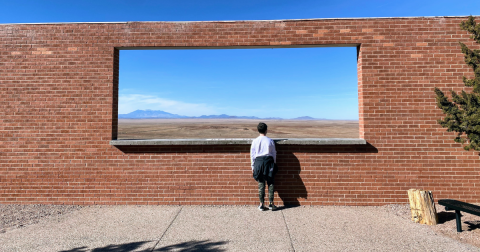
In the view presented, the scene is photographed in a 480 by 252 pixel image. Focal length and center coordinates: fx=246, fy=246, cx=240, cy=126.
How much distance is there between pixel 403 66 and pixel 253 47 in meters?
2.91

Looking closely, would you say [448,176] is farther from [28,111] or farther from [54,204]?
[28,111]

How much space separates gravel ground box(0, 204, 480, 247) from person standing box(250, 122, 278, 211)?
2134mm

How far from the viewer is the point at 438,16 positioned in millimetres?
4742

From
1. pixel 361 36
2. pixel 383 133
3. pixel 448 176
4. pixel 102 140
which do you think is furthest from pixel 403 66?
pixel 102 140

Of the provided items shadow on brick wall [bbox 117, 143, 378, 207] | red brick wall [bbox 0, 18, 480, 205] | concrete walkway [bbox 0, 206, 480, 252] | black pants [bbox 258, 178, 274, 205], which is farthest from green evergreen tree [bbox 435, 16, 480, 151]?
black pants [bbox 258, 178, 274, 205]

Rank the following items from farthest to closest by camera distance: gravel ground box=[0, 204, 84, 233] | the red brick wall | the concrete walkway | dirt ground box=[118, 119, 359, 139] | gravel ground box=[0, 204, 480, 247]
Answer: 1. dirt ground box=[118, 119, 359, 139]
2. the red brick wall
3. gravel ground box=[0, 204, 84, 233]
4. gravel ground box=[0, 204, 480, 247]
5. the concrete walkway

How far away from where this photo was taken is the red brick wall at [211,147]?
469cm

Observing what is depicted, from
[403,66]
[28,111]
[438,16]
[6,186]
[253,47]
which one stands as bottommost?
[6,186]

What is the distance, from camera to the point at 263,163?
14.4ft

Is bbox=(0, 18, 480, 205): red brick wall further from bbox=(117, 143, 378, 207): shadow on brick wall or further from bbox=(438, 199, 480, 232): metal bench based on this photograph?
bbox=(438, 199, 480, 232): metal bench

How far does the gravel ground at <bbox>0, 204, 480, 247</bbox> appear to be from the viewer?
352 cm

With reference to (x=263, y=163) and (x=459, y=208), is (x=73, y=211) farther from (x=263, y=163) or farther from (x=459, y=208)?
(x=459, y=208)

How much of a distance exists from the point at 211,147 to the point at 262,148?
1039 millimetres

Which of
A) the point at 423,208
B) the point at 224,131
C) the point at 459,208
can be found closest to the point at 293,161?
the point at 423,208
